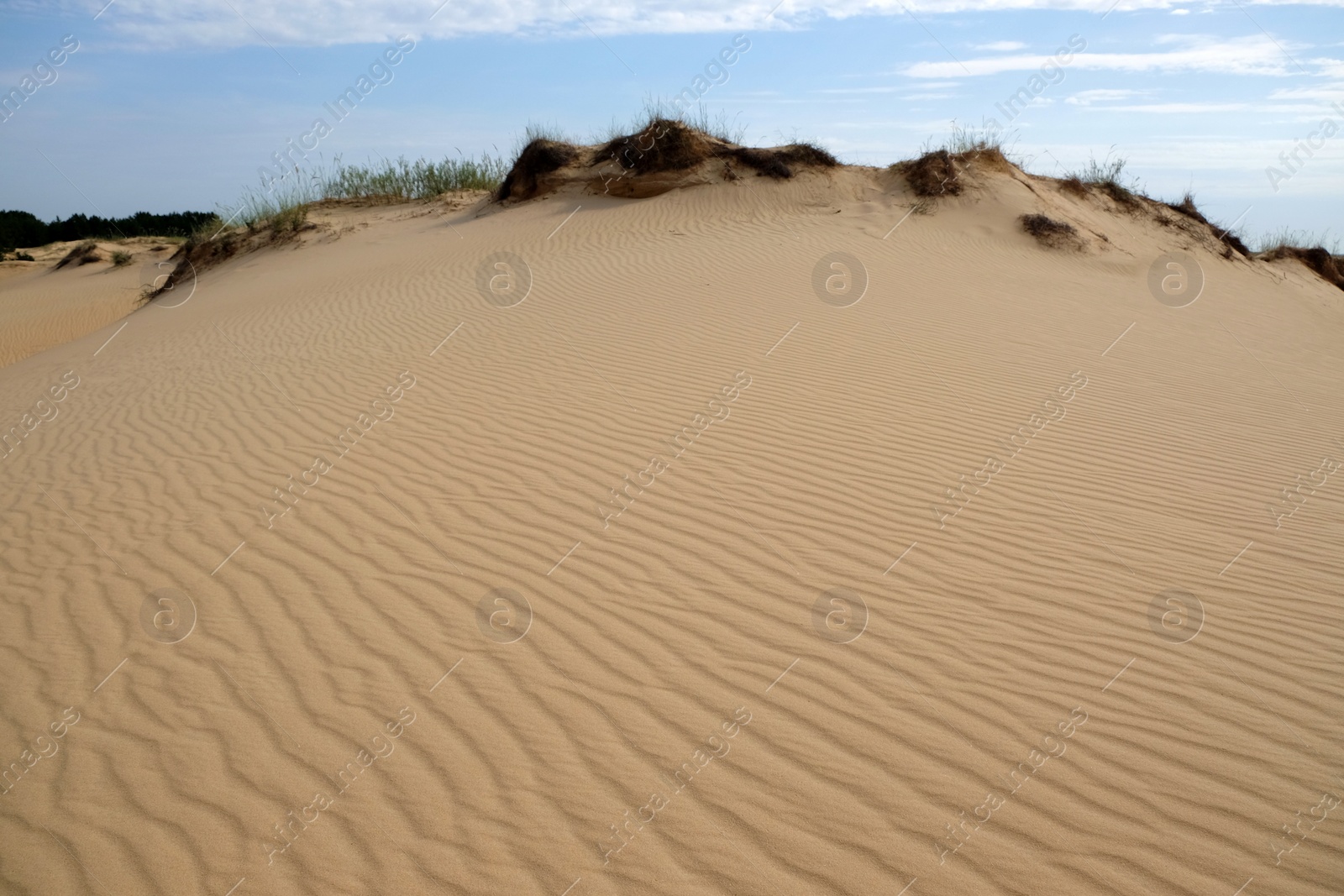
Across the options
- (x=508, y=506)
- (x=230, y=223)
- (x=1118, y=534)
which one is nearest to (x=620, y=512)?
(x=508, y=506)

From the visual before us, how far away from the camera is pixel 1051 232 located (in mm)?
14555

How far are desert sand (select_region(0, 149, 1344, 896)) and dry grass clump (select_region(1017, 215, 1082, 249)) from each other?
6.03 meters

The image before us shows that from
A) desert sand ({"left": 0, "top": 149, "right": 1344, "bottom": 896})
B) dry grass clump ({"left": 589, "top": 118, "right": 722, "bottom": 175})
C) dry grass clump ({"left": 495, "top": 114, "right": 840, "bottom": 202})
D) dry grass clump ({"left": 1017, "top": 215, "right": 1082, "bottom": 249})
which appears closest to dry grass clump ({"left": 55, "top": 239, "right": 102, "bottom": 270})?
dry grass clump ({"left": 495, "top": 114, "right": 840, "bottom": 202})

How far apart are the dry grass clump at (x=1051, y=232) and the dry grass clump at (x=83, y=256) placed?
1015 inches

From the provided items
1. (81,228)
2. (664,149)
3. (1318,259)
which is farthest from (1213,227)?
(81,228)

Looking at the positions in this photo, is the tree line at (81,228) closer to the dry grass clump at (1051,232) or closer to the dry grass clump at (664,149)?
the dry grass clump at (664,149)

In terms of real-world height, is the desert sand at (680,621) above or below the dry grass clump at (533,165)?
below

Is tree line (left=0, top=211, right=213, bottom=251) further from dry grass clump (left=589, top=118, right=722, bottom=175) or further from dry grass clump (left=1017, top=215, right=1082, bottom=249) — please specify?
dry grass clump (left=1017, top=215, right=1082, bottom=249)

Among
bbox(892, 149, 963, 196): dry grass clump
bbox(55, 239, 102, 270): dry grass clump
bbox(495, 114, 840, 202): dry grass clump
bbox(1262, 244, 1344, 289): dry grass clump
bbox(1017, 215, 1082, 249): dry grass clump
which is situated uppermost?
bbox(55, 239, 102, 270): dry grass clump

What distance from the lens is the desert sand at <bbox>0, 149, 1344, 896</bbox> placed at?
2641 mm

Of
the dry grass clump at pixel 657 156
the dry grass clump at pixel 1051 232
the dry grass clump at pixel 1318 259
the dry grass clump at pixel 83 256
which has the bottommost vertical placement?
the dry grass clump at pixel 1318 259

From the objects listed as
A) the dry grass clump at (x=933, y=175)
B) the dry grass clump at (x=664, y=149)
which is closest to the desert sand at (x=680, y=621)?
the dry grass clump at (x=933, y=175)

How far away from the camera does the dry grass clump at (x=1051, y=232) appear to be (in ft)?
47.3

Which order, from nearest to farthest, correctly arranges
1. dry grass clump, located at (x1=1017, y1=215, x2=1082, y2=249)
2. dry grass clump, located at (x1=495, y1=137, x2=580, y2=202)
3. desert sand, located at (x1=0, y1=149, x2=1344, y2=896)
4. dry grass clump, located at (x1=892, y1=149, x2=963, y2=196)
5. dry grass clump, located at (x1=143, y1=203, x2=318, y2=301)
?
desert sand, located at (x1=0, y1=149, x2=1344, y2=896)
dry grass clump, located at (x1=1017, y1=215, x2=1082, y2=249)
dry grass clump, located at (x1=892, y1=149, x2=963, y2=196)
dry grass clump, located at (x1=495, y1=137, x2=580, y2=202)
dry grass clump, located at (x1=143, y1=203, x2=318, y2=301)
